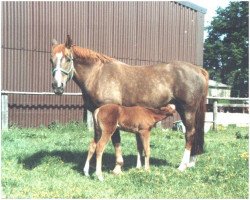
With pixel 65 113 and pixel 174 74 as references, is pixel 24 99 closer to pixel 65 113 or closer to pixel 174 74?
pixel 65 113

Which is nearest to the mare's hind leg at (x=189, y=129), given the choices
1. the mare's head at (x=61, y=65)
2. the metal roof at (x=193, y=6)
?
the mare's head at (x=61, y=65)

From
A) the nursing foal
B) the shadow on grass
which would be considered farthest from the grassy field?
the nursing foal

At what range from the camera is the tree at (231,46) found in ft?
152

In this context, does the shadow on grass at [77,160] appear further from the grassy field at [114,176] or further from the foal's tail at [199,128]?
the foal's tail at [199,128]

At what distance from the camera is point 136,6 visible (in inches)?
703

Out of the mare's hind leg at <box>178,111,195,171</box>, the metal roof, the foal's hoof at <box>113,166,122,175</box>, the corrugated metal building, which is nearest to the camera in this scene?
the foal's hoof at <box>113,166,122,175</box>

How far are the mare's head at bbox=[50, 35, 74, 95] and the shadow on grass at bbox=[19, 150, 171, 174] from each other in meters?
1.61

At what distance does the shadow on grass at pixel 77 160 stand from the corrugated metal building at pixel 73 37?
6332 mm

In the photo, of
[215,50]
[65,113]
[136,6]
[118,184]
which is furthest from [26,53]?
[215,50]

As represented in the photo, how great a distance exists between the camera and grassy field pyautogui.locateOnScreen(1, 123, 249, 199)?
611 cm

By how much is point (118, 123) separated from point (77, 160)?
1672 mm

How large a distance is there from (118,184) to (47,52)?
10.0 metres

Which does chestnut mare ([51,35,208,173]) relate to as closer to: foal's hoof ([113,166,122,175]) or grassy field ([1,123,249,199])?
foal's hoof ([113,166,122,175])

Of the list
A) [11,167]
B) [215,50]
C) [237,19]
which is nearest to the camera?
[11,167]
